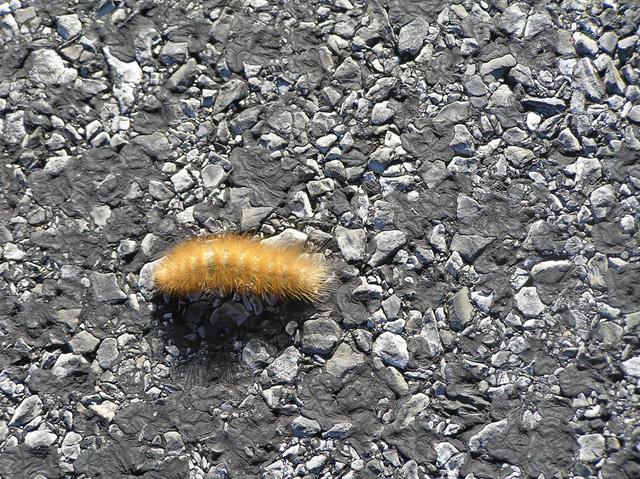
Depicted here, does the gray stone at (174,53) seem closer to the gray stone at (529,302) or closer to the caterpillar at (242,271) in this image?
the caterpillar at (242,271)

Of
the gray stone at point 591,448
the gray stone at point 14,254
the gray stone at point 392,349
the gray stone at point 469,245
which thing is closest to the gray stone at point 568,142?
the gray stone at point 469,245

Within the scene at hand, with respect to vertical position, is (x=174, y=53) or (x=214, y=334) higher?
(x=174, y=53)

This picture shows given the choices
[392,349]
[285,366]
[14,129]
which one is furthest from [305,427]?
[14,129]

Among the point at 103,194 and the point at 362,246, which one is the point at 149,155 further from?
the point at 362,246

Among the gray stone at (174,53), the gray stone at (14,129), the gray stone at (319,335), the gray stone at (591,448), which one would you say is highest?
the gray stone at (174,53)

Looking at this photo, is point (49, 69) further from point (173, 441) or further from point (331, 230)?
point (173, 441)

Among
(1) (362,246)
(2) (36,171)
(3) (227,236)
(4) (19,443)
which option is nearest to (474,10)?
(1) (362,246)
